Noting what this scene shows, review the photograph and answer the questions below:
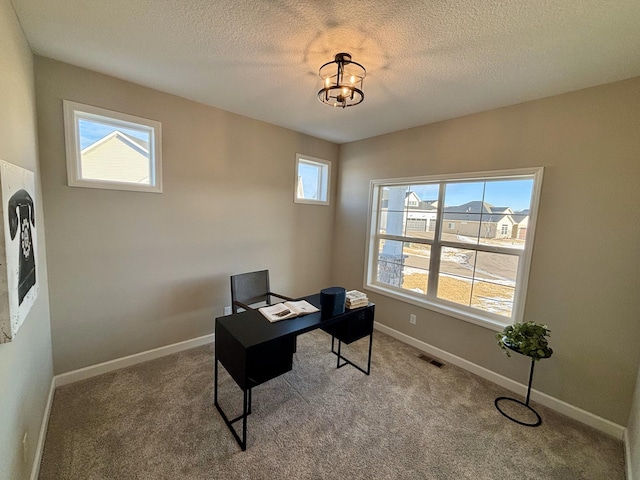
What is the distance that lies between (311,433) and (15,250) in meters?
1.95

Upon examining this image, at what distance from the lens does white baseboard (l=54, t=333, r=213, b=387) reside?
218cm

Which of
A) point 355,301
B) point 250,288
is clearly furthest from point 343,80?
point 250,288

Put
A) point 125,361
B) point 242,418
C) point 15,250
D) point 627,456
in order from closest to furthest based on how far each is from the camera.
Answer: point 15,250 → point 627,456 → point 242,418 → point 125,361

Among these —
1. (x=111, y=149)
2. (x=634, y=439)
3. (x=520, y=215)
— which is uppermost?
(x=111, y=149)

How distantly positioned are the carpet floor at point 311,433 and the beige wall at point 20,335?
0.35m

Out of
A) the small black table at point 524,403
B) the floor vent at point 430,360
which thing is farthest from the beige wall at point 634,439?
the floor vent at point 430,360

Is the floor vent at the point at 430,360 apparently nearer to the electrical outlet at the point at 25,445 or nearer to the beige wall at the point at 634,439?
the beige wall at the point at 634,439

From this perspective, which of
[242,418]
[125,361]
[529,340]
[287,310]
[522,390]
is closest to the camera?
[242,418]

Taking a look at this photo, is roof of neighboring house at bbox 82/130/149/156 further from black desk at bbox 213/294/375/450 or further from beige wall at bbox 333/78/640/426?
beige wall at bbox 333/78/640/426

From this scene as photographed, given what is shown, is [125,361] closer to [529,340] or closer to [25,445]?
[25,445]

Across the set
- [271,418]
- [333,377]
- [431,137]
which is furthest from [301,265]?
[431,137]

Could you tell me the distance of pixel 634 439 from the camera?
1.61 metres

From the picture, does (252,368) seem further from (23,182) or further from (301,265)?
(301,265)

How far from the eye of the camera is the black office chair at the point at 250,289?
267cm
